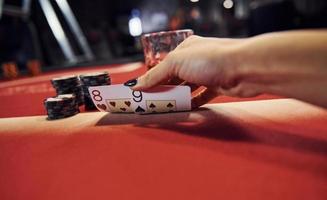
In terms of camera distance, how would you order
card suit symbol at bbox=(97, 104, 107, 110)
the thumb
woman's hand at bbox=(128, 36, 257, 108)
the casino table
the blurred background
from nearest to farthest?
the casino table, woman's hand at bbox=(128, 36, 257, 108), the thumb, card suit symbol at bbox=(97, 104, 107, 110), the blurred background

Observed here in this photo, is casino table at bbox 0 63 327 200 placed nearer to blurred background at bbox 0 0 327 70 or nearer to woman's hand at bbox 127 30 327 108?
woman's hand at bbox 127 30 327 108

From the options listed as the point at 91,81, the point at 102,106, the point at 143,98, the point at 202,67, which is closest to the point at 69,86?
the point at 91,81

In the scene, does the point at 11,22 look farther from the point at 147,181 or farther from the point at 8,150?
the point at 147,181

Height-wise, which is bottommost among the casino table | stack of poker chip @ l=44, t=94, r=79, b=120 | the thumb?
the casino table

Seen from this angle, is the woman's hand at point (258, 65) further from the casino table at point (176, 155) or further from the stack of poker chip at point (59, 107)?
Result: the stack of poker chip at point (59, 107)

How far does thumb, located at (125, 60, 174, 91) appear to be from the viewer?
0.77 m

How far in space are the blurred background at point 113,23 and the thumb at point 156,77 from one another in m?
2.53

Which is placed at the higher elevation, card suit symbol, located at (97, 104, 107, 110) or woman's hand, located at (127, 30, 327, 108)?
woman's hand, located at (127, 30, 327, 108)

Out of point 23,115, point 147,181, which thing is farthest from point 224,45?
point 23,115

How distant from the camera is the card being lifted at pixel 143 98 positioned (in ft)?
2.68

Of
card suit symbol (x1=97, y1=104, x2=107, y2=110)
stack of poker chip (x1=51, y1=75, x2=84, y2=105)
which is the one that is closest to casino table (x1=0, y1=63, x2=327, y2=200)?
card suit symbol (x1=97, y1=104, x2=107, y2=110)

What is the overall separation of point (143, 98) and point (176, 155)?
269mm

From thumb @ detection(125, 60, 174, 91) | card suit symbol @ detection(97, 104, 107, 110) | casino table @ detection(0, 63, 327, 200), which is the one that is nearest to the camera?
casino table @ detection(0, 63, 327, 200)

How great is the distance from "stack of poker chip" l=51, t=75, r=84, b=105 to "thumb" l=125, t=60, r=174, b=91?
356 millimetres
